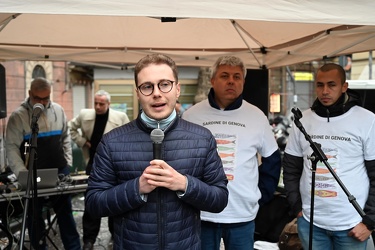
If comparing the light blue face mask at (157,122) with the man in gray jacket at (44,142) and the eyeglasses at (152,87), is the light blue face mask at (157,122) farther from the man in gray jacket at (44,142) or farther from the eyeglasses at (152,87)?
the man in gray jacket at (44,142)

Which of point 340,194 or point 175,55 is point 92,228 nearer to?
point 175,55

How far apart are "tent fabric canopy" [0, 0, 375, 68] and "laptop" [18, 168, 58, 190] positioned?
1359 millimetres

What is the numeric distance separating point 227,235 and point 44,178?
6.32 ft

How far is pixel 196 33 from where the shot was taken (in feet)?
14.3

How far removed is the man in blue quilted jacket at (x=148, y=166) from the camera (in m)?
1.68

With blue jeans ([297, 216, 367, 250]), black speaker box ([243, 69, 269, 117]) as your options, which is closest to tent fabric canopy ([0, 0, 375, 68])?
black speaker box ([243, 69, 269, 117])

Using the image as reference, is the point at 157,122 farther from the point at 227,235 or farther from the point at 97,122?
the point at 97,122

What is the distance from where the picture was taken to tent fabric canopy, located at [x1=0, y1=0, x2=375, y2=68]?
2.06 m

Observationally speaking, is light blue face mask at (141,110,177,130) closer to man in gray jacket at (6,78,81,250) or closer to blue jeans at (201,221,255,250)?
blue jeans at (201,221,255,250)

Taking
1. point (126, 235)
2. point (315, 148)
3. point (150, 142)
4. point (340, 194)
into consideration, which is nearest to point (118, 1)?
point (150, 142)

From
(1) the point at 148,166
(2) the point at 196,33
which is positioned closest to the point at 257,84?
(2) the point at 196,33

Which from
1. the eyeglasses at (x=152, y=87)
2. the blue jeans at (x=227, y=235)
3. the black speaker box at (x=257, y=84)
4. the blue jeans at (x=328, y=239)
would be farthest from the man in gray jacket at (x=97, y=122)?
the eyeglasses at (x=152, y=87)

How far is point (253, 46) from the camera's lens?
466 cm

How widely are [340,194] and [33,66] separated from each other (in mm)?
8686
